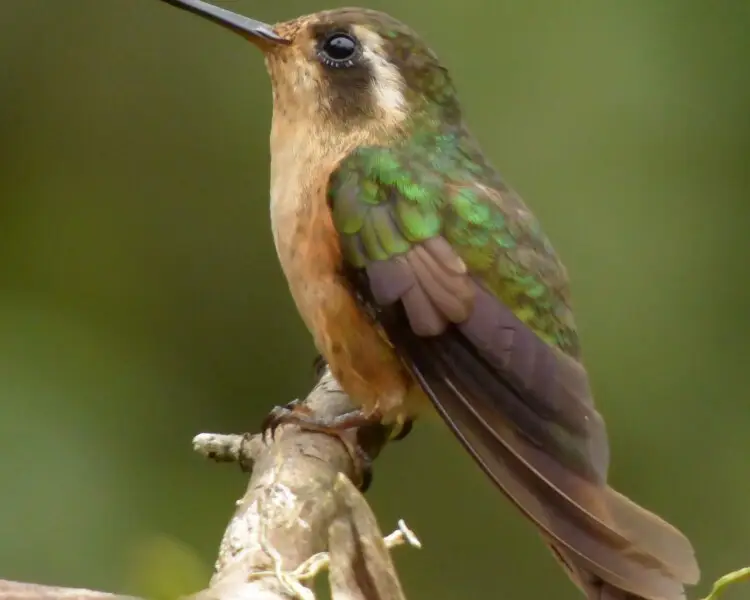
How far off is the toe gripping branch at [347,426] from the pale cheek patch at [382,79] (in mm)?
520

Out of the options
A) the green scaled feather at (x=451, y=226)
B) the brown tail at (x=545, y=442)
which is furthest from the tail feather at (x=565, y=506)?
the green scaled feather at (x=451, y=226)

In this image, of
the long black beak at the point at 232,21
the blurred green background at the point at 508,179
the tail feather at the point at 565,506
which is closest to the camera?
the tail feather at the point at 565,506

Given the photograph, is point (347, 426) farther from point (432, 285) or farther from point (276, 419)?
point (432, 285)

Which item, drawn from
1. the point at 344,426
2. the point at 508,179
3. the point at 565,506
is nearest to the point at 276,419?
the point at 344,426

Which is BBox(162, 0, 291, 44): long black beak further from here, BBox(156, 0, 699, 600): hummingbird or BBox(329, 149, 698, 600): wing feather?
BBox(329, 149, 698, 600): wing feather

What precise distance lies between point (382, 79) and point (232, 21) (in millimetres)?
275

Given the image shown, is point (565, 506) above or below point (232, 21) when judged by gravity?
below

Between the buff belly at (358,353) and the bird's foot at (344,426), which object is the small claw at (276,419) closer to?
the bird's foot at (344,426)

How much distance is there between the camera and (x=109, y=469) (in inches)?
93.0

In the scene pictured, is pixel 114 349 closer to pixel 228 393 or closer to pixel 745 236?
pixel 228 393

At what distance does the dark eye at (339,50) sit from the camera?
185cm

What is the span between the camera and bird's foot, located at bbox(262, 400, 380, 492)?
5.53ft

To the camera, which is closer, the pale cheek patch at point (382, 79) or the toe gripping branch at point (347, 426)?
the toe gripping branch at point (347, 426)

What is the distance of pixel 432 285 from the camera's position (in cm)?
157
